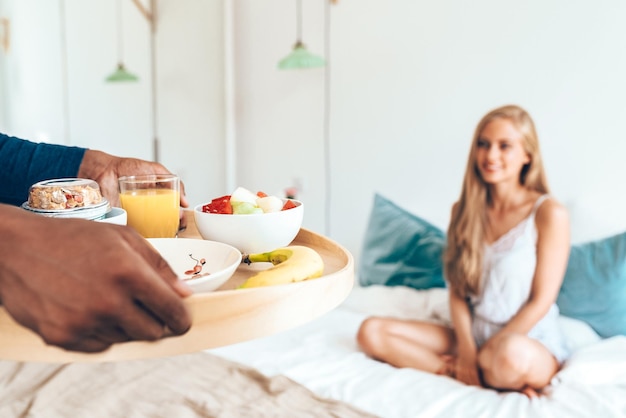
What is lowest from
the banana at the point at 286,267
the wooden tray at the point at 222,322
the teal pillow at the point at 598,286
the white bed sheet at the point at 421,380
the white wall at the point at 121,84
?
the white bed sheet at the point at 421,380

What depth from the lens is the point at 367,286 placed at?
2.18 metres

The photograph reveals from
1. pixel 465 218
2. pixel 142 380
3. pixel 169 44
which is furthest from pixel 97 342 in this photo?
pixel 169 44

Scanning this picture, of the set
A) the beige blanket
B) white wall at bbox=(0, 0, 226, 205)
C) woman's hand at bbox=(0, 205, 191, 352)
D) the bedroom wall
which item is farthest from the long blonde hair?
white wall at bbox=(0, 0, 226, 205)

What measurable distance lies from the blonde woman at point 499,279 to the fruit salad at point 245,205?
102 cm

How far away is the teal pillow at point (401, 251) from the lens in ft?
6.67

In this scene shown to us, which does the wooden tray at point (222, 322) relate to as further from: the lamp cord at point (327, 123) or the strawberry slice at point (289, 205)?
the lamp cord at point (327, 123)

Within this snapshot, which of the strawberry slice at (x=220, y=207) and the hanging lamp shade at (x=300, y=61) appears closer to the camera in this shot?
the strawberry slice at (x=220, y=207)

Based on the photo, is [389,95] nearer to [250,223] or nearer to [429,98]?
[429,98]

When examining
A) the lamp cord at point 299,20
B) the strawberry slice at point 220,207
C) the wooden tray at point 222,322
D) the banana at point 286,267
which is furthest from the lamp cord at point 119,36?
the wooden tray at point 222,322

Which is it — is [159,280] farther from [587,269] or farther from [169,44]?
[169,44]

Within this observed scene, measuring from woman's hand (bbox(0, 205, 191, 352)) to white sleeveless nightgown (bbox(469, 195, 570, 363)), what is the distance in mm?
1418

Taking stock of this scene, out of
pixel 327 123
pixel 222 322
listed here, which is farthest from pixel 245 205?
pixel 327 123

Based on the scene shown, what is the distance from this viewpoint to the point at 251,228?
2.43ft

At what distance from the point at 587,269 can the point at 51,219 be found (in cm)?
170
